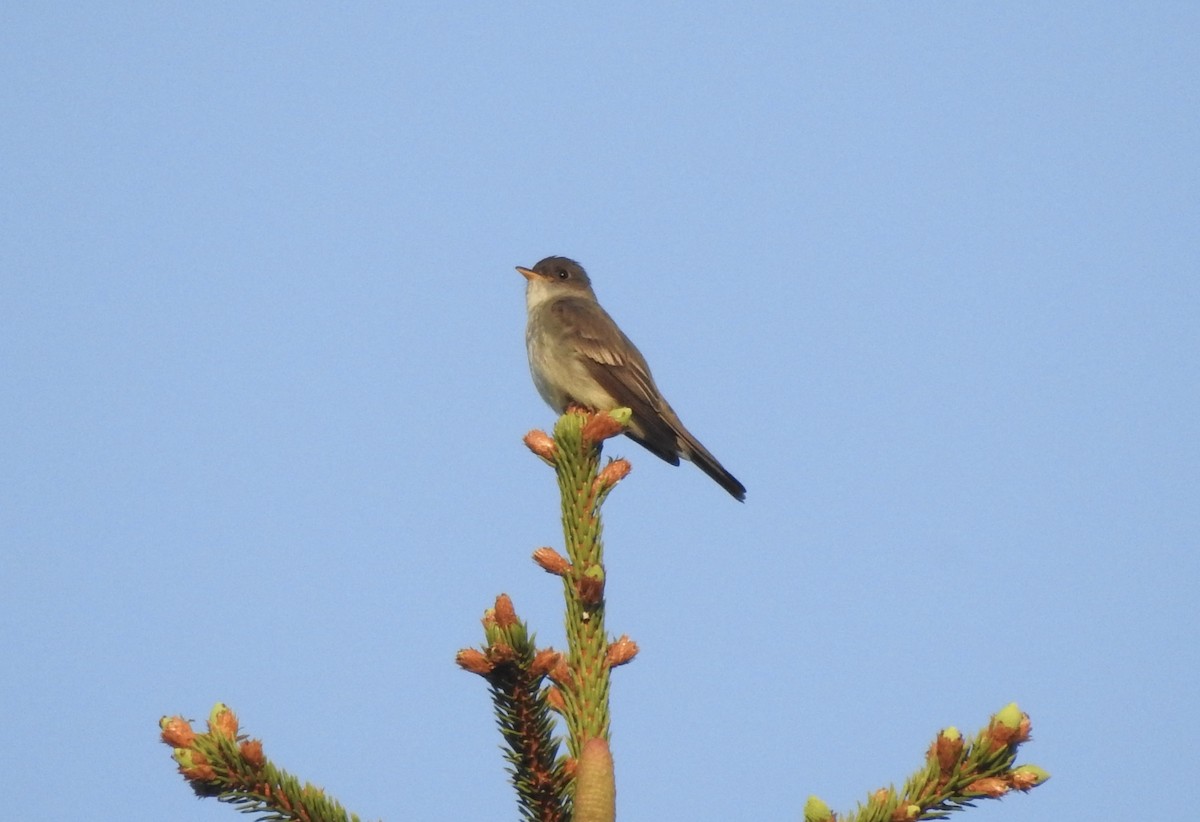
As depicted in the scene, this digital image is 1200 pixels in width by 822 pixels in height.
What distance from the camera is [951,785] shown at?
327cm

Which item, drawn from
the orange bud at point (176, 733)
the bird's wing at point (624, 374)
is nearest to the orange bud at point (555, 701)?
the orange bud at point (176, 733)

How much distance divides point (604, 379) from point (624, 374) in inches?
9.7

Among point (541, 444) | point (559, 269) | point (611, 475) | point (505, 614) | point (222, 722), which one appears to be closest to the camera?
point (222, 722)

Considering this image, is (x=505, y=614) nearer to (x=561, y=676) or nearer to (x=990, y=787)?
(x=561, y=676)

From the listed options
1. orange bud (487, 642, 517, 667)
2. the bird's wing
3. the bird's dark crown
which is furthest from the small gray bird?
orange bud (487, 642, 517, 667)

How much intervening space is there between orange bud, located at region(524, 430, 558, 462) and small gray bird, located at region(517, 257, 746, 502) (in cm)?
526

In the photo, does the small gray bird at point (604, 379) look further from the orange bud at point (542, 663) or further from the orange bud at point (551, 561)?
the orange bud at point (542, 663)

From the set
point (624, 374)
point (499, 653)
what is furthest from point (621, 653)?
point (624, 374)

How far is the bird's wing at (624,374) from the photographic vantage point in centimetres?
1048

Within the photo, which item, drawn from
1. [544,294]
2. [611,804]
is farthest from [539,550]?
[544,294]

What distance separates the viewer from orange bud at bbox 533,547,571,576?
13.1 feet

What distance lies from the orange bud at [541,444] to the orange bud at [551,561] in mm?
808

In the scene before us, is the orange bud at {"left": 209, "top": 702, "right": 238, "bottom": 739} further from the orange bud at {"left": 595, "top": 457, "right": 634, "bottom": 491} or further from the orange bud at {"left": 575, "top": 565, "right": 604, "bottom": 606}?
the orange bud at {"left": 595, "top": 457, "right": 634, "bottom": 491}

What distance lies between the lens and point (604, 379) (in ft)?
35.1
